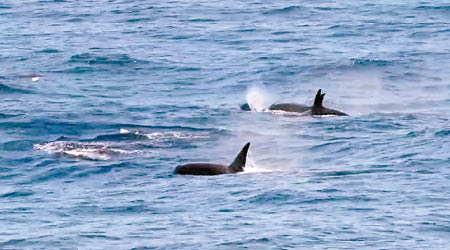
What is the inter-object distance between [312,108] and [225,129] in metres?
3.06

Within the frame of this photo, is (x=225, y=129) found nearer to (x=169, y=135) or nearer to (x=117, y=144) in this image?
(x=169, y=135)

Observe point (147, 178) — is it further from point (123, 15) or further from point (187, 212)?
point (123, 15)

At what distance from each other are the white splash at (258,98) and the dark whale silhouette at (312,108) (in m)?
0.28

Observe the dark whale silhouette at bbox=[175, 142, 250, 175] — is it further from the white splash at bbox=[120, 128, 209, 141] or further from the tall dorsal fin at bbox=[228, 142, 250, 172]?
the white splash at bbox=[120, 128, 209, 141]

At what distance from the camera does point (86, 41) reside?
186ft

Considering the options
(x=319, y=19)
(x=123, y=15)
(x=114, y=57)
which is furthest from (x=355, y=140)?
(x=123, y=15)

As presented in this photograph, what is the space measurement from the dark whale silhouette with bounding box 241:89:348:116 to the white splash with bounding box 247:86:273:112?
28 cm

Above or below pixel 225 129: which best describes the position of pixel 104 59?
below

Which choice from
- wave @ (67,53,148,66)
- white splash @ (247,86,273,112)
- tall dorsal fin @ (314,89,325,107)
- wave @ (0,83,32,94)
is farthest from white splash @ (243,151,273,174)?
wave @ (67,53,148,66)

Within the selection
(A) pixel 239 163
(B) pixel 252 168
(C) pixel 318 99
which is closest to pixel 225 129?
(C) pixel 318 99

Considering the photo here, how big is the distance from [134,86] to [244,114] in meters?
7.36

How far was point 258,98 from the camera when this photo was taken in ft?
138

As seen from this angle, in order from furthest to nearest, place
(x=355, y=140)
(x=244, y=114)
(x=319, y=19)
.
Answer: (x=319, y=19) < (x=244, y=114) < (x=355, y=140)

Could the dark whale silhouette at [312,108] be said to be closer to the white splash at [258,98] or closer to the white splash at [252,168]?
the white splash at [258,98]
